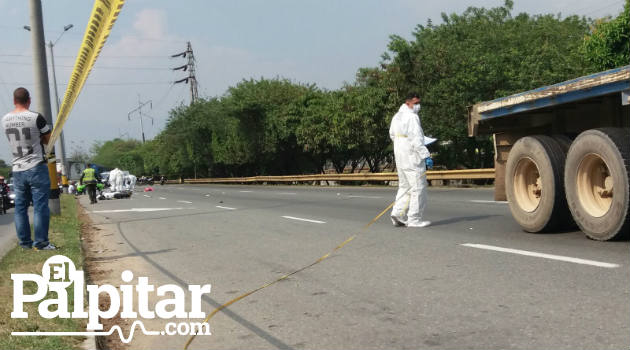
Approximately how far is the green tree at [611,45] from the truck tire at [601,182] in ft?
61.3

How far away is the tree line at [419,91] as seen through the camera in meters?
25.9

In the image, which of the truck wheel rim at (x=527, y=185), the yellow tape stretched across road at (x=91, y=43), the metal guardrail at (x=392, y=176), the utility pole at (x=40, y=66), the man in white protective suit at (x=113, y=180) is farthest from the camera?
the man in white protective suit at (x=113, y=180)

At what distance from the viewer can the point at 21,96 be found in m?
8.25

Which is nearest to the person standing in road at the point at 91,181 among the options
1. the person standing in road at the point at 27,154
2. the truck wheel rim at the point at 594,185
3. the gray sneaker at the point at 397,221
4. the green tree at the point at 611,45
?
the person standing in road at the point at 27,154

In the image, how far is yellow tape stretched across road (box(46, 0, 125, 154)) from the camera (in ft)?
24.3

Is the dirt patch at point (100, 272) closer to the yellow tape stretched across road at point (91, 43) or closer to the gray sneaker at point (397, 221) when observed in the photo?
the yellow tape stretched across road at point (91, 43)

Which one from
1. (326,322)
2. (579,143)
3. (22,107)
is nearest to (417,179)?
(579,143)

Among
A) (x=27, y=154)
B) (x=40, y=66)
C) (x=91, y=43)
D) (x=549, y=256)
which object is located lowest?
(x=549, y=256)

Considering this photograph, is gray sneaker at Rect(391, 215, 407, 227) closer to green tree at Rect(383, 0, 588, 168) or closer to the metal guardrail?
the metal guardrail

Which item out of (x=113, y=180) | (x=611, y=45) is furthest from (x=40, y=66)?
(x=611, y=45)

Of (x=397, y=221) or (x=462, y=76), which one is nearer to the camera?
(x=397, y=221)

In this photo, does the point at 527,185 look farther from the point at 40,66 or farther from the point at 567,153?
the point at 40,66

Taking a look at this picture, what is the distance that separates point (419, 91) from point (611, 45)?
8446mm

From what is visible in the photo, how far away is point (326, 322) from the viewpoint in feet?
14.6
